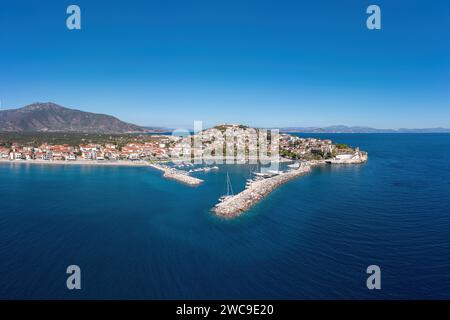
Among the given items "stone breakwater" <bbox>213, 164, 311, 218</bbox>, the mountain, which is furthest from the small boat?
the mountain

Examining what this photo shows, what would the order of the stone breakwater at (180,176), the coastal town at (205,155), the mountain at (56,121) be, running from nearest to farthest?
the stone breakwater at (180,176), the coastal town at (205,155), the mountain at (56,121)

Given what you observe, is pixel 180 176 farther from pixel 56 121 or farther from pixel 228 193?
pixel 56 121

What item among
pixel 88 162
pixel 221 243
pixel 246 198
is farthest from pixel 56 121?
pixel 221 243

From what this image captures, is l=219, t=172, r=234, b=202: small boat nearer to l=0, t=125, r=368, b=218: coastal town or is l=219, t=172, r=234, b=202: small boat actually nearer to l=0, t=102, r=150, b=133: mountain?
l=0, t=125, r=368, b=218: coastal town

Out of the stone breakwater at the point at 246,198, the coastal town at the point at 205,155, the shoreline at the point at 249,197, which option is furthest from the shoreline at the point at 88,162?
the stone breakwater at the point at 246,198

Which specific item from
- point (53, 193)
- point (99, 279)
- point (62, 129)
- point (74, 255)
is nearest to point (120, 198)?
point (53, 193)

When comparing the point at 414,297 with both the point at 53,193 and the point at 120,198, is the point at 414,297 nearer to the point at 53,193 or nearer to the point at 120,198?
the point at 120,198

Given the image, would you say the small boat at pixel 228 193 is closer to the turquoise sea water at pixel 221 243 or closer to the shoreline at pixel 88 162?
the turquoise sea water at pixel 221 243
